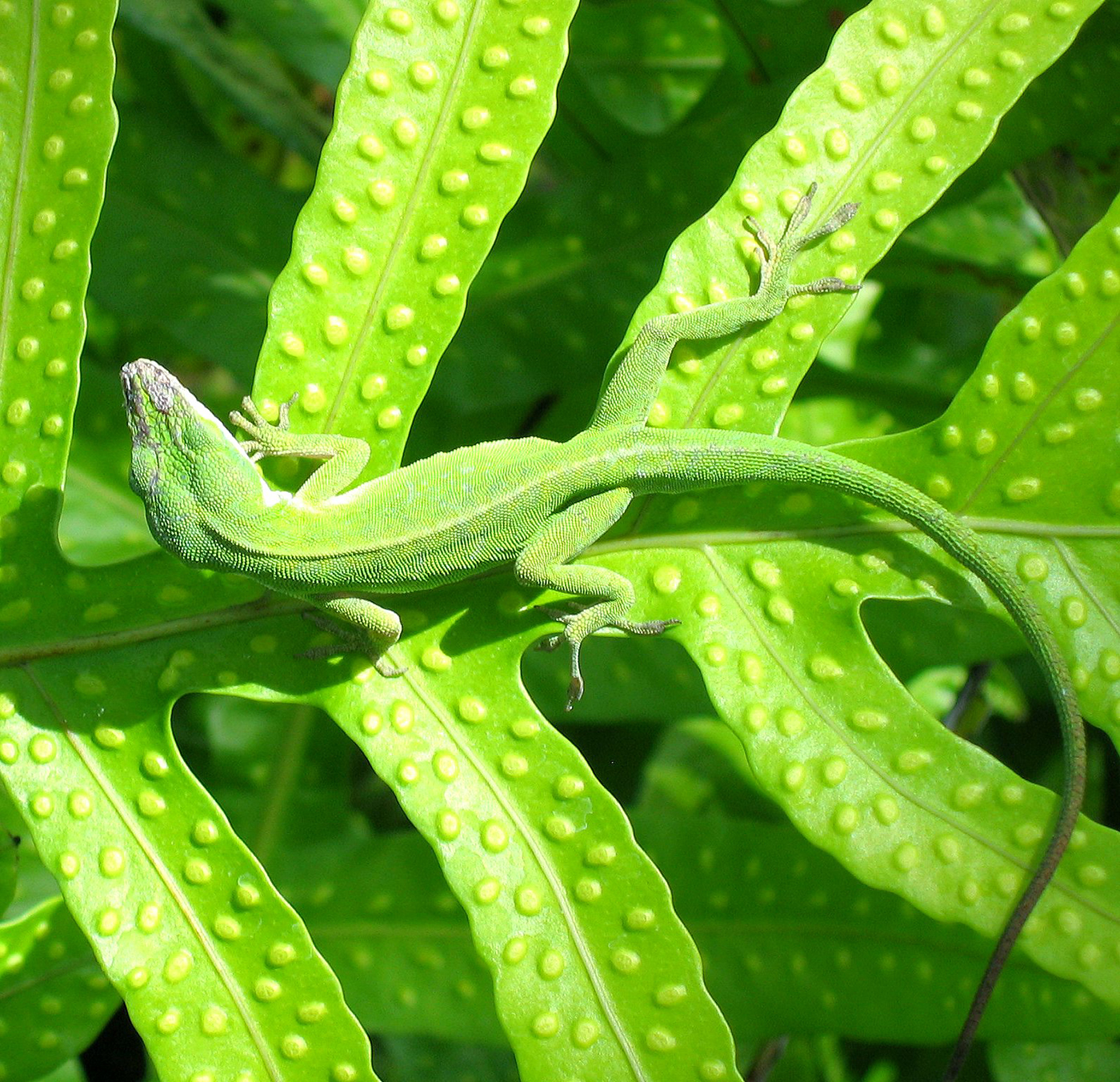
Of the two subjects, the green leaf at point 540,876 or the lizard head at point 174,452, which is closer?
the green leaf at point 540,876

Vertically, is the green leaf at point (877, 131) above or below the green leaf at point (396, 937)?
above

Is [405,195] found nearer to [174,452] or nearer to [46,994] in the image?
[174,452]

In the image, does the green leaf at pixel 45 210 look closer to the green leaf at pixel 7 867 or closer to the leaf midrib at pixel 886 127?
the green leaf at pixel 7 867

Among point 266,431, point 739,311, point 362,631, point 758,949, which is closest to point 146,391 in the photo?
point 266,431

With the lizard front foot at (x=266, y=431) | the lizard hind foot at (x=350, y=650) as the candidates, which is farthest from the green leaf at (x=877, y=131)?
the lizard hind foot at (x=350, y=650)

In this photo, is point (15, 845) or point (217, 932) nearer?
point (217, 932)

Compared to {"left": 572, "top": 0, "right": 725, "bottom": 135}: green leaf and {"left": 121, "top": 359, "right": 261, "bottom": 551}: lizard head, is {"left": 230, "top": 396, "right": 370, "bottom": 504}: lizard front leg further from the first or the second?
{"left": 572, "top": 0, "right": 725, "bottom": 135}: green leaf

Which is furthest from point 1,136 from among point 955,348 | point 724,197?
point 955,348

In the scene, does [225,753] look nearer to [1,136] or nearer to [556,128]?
[1,136]
